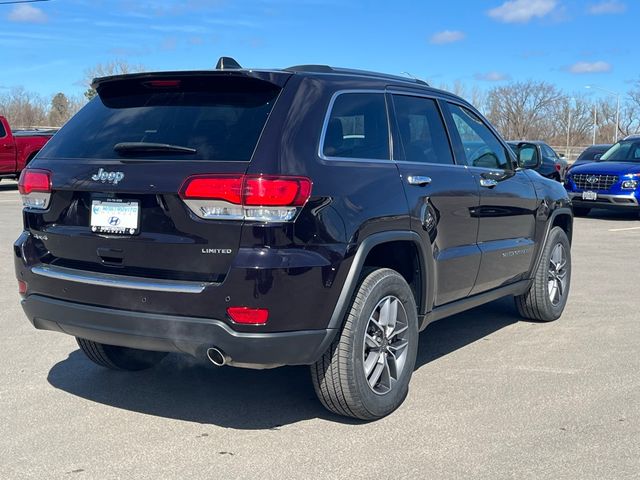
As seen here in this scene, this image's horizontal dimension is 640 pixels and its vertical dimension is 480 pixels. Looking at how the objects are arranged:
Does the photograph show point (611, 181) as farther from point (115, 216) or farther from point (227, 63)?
point (115, 216)

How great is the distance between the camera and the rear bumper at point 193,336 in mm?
3785

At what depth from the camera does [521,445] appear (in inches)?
160

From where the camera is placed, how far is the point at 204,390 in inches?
194

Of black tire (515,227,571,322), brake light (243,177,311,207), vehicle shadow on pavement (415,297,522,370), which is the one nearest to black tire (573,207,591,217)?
vehicle shadow on pavement (415,297,522,370)

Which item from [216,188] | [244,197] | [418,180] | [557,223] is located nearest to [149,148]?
[216,188]

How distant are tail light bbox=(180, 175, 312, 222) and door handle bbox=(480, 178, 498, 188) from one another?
2.12m

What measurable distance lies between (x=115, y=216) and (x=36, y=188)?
2.17ft

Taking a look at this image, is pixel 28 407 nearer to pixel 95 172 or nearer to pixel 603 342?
pixel 95 172

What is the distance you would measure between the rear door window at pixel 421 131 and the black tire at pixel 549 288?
72.7 inches

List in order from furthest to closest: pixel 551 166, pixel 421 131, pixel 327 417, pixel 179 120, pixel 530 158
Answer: pixel 551 166 < pixel 530 158 < pixel 421 131 < pixel 327 417 < pixel 179 120

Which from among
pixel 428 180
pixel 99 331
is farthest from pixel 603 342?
pixel 99 331

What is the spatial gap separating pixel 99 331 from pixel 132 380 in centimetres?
118

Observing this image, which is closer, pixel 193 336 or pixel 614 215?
pixel 193 336

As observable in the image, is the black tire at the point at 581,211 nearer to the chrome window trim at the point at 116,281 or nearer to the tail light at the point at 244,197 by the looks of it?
the tail light at the point at 244,197
